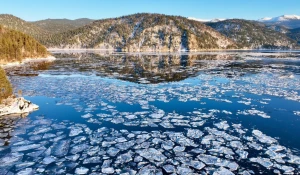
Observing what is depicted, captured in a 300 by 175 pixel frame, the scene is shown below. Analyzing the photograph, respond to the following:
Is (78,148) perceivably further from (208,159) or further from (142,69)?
(142,69)

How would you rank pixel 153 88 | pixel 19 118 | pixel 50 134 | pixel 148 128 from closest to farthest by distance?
pixel 50 134 < pixel 148 128 < pixel 19 118 < pixel 153 88

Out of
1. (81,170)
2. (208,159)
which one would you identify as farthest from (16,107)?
(208,159)

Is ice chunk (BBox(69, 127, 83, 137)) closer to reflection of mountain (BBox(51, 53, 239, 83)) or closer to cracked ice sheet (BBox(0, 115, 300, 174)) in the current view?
cracked ice sheet (BBox(0, 115, 300, 174))

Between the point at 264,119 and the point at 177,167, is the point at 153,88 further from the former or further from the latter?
the point at 177,167

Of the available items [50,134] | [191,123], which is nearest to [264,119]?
[191,123]

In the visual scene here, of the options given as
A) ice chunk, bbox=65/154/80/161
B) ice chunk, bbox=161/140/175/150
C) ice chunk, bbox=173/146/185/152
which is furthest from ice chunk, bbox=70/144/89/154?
ice chunk, bbox=173/146/185/152

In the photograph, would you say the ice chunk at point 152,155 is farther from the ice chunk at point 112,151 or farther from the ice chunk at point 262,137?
the ice chunk at point 262,137

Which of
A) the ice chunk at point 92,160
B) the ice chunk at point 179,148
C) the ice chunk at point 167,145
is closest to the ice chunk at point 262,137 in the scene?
the ice chunk at point 179,148
